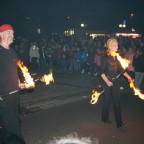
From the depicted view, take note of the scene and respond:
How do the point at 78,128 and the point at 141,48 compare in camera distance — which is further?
the point at 141,48

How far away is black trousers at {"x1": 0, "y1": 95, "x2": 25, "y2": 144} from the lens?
5055 mm

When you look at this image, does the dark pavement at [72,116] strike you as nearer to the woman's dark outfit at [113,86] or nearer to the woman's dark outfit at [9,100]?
the woman's dark outfit at [113,86]

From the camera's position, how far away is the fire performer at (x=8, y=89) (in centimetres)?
505

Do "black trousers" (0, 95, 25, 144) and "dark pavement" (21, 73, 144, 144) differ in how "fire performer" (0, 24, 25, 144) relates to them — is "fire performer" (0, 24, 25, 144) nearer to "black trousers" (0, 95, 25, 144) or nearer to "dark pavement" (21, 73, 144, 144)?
"black trousers" (0, 95, 25, 144)

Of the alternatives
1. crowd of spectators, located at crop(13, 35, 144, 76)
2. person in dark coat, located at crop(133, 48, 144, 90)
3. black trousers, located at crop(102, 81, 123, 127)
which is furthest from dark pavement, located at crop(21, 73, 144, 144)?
crowd of spectators, located at crop(13, 35, 144, 76)

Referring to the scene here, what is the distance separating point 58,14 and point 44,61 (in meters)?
20.9

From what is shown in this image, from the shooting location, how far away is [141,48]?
13500mm

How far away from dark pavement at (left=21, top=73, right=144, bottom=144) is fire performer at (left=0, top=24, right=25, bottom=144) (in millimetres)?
1721

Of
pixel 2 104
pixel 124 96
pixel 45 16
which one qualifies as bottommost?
pixel 124 96

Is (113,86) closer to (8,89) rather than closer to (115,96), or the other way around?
(115,96)

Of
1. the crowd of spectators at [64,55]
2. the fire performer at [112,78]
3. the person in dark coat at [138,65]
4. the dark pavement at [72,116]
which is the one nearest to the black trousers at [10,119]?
the dark pavement at [72,116]

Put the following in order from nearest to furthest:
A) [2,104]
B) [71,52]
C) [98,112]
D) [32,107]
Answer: [2,104] → [98,112] → [32,107] → [71,52]

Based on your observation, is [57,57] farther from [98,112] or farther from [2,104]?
[2,104]

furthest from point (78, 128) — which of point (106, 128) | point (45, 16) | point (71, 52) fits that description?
point (45, 16)
